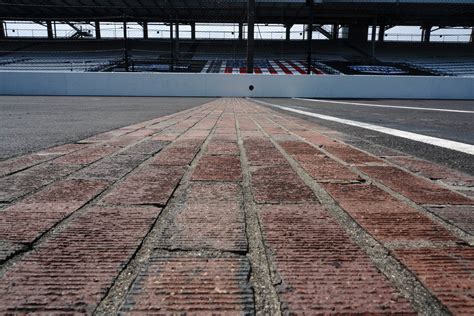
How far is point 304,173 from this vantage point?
2004mm

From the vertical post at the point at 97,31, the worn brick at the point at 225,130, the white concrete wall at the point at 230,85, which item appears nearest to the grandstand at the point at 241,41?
the vertical post at the point at 97,31

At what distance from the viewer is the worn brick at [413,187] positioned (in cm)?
157

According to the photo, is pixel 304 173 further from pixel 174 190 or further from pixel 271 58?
pixel 271 58

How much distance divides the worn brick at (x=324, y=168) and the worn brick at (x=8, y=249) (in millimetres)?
1416

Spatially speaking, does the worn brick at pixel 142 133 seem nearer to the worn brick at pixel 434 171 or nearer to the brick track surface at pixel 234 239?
the brick track surface at pixel 234 239

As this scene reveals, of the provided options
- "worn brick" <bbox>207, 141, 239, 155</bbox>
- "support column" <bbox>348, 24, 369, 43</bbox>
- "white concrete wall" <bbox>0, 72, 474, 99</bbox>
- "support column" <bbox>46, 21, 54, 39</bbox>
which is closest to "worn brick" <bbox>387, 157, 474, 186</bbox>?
"worn brick" <bbox>207, 141, 239, 155</bbox>

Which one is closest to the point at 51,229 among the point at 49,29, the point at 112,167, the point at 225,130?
the point at 112,167

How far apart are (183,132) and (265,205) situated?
7.63ft

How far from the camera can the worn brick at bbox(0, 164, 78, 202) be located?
63.2 inches

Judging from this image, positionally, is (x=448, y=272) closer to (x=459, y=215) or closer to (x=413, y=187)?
(x=459, y=215)

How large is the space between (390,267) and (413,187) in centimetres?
92

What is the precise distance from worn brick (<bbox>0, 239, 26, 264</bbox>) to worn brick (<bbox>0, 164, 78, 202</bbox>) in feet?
1.64

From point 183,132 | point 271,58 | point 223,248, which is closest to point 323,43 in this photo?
point 271,58

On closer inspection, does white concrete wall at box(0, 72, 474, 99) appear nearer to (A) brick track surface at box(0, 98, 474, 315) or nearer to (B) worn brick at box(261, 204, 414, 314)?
(A) brick track surface at box(0, 98, 474, 315)
